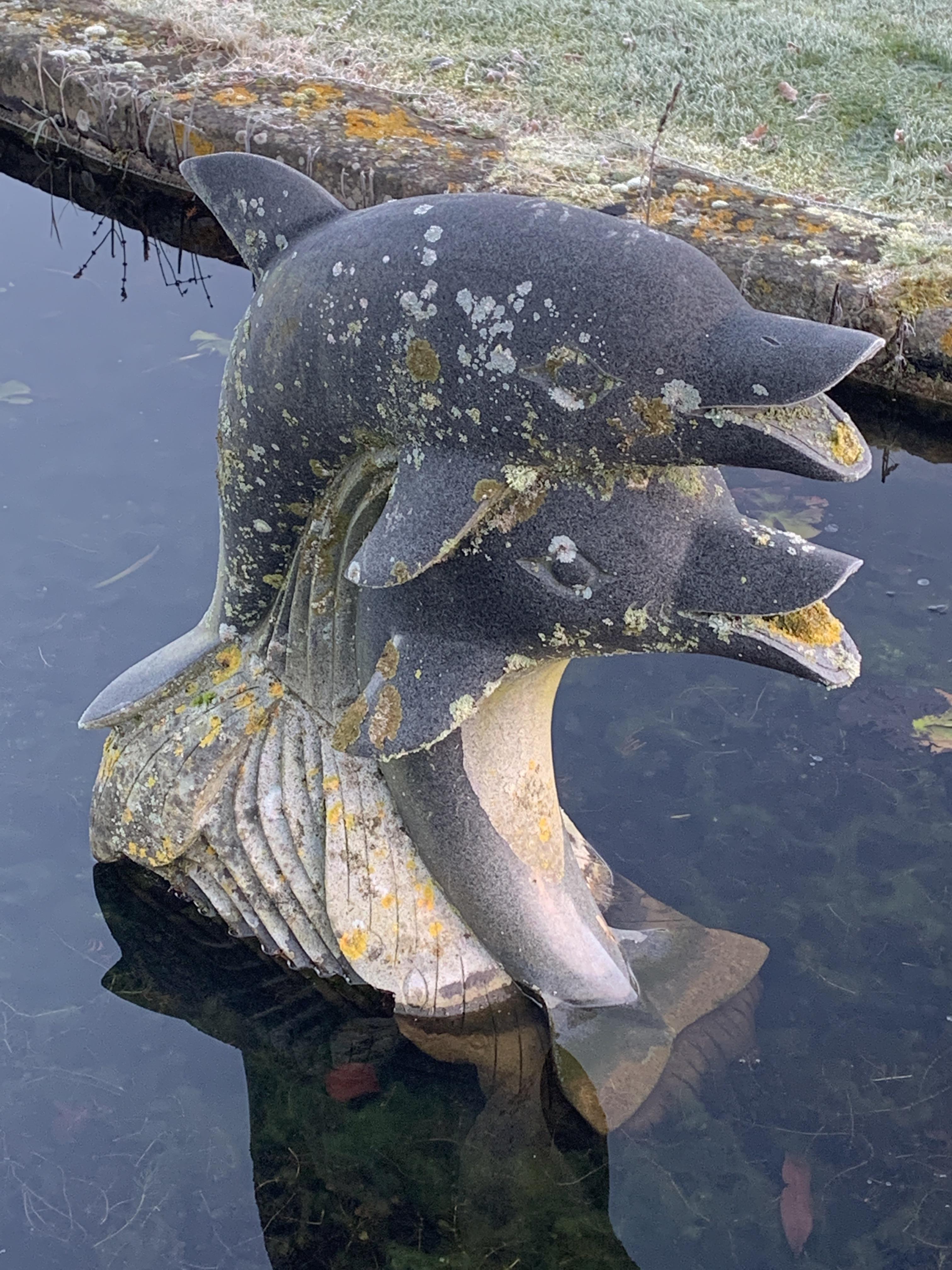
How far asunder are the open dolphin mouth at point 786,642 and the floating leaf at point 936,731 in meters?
1.44

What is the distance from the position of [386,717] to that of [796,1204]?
1396 millimetres

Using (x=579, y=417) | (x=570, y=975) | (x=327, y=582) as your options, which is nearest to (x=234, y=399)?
(x=327, y=582)

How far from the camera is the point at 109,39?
6.57 metres

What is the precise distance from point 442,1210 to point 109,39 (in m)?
5.88

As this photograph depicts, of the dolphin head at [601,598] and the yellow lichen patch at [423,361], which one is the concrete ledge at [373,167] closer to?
the dolphin head at [601,598]

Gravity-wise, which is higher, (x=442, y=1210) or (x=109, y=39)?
(x=109, y=39)

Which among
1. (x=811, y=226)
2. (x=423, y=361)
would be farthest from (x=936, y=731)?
(x=811, y=226)

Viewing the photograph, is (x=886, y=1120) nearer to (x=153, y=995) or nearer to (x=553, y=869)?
(x=553, y=869)

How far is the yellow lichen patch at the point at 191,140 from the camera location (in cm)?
591

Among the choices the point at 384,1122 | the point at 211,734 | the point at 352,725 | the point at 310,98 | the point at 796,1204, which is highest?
the point at 310,98

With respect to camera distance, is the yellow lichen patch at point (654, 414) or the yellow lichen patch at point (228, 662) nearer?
the yellow lichen patch at point (654, 414)

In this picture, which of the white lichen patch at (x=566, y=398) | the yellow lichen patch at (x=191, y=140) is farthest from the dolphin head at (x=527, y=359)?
the yellow lichen patch at (x=191, y=140)

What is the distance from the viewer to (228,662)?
3223 millimetres

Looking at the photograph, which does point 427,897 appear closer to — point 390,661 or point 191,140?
point 390,661
